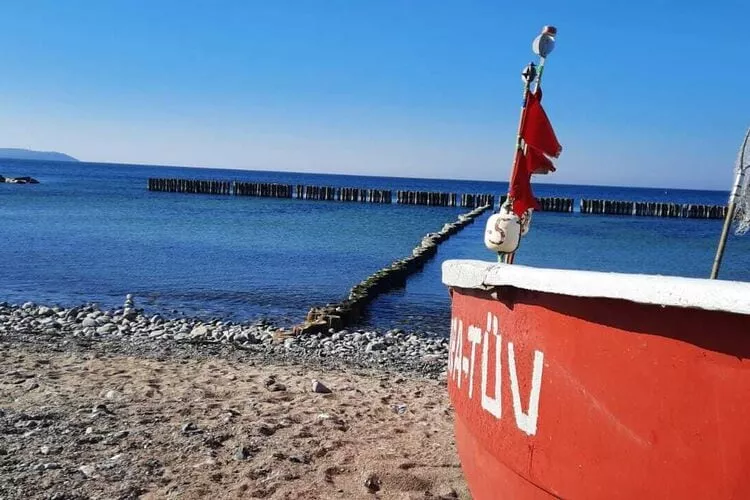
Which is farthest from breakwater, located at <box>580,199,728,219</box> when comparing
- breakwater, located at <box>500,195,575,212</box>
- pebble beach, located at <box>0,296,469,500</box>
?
pebble beach, located at <box>0,296,469,500</box>

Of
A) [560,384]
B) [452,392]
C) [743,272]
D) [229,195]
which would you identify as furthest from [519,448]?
[229,195]

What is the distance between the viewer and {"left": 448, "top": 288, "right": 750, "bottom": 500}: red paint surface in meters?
2.19

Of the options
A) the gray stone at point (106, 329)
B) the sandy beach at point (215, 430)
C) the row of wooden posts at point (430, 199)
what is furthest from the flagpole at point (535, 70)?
the row of wooden posts at point (430, 199)

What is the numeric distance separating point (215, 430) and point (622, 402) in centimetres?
409

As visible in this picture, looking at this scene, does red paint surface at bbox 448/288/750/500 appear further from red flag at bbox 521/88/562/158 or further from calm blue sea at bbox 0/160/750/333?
calm blue sea at bbox 0/160/750/333

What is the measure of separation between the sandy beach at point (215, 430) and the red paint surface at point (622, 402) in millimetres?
1923

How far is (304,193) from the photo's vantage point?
7844 cm

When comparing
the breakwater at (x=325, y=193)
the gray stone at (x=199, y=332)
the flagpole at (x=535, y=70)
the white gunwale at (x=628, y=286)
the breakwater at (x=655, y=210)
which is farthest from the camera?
the breakwater at (x=325, y=193)

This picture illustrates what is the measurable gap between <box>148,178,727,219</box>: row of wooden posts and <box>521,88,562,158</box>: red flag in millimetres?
57813

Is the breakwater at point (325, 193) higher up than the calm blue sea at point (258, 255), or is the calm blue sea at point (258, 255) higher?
the breakwater at point (325, 193)

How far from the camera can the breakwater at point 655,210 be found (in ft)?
217

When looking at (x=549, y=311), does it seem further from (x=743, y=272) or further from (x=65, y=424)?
(x=743, y=272)

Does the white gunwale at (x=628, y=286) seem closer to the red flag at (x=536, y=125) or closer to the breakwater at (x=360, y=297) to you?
the red flag at (x=536, y=125)

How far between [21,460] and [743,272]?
85.9 ft
